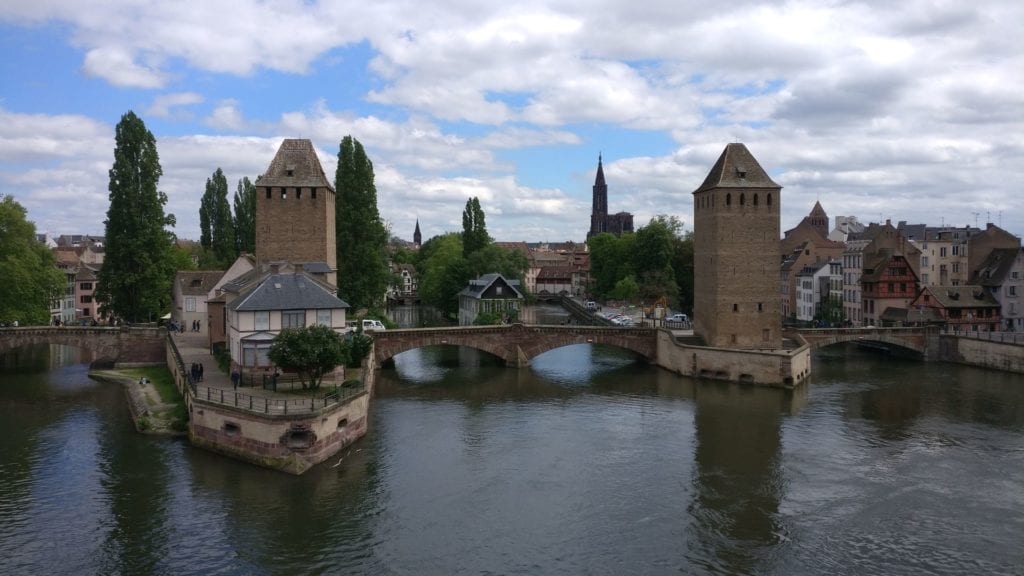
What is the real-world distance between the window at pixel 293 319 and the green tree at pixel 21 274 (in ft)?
93.9

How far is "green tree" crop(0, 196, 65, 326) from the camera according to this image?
55000mm

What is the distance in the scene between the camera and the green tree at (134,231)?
185 feet

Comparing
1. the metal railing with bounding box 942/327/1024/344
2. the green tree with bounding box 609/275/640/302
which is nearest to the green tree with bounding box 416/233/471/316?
the green tree with bounding box 609/275/640/302

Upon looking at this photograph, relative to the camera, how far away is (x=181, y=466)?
97.7 feet

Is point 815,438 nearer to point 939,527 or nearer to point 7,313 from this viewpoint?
point 939,527

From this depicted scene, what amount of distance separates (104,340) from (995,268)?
70.8 metres

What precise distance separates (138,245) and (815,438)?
1829 inches

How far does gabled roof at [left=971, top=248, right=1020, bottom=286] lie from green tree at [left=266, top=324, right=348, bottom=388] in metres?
57.6

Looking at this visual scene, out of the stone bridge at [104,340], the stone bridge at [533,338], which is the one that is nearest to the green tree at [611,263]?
the stone bridge at [533,338]

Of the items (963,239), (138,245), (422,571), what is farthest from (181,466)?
(963,239)

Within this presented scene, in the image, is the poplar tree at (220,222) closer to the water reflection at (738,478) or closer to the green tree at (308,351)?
the green tree at (308,351)

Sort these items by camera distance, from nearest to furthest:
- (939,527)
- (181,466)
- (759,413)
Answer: (939,527)
(181,466)
(759,413)

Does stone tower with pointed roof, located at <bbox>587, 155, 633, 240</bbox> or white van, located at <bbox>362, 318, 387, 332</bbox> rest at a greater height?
stone tower with pointed roof, located at <bbox>587, 155, 633, 240</bbox>

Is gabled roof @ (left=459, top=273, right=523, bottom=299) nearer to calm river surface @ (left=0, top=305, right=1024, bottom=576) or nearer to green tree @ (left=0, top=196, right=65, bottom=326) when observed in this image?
calm river surface @ (left=0, top=305, right=1024, bottom=576)
